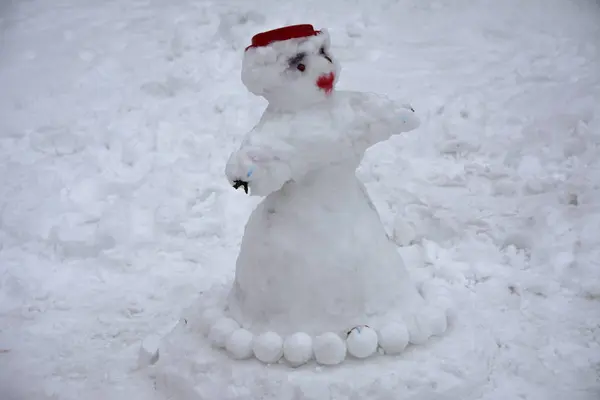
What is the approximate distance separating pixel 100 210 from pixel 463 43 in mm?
2737

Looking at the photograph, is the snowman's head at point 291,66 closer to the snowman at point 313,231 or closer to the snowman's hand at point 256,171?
the snowman at point 313,231

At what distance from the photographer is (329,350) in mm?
2086

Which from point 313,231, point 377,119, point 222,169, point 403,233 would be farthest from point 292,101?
point 222,169

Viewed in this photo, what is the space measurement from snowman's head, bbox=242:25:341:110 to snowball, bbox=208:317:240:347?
689 mm

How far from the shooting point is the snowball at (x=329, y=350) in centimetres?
209

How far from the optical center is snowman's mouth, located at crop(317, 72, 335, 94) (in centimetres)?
216

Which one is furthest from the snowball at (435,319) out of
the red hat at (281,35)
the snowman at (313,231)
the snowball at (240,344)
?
the red hat at (281,35)

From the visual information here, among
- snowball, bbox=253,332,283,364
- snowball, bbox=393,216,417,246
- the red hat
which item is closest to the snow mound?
snowball, bbox=253,332,283,364

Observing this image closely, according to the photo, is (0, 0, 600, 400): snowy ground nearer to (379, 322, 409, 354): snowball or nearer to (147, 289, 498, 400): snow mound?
(147, 289, 498, 400): snow mound

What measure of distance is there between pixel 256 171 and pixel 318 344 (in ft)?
1.74

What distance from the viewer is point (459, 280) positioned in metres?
3.32

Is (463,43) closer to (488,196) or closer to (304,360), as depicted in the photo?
(488,196)

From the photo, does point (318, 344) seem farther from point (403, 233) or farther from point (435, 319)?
point (403, 233)

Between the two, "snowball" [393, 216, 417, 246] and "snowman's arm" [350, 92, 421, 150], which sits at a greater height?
"snowman's arm" [350, 92, 421, 150]
